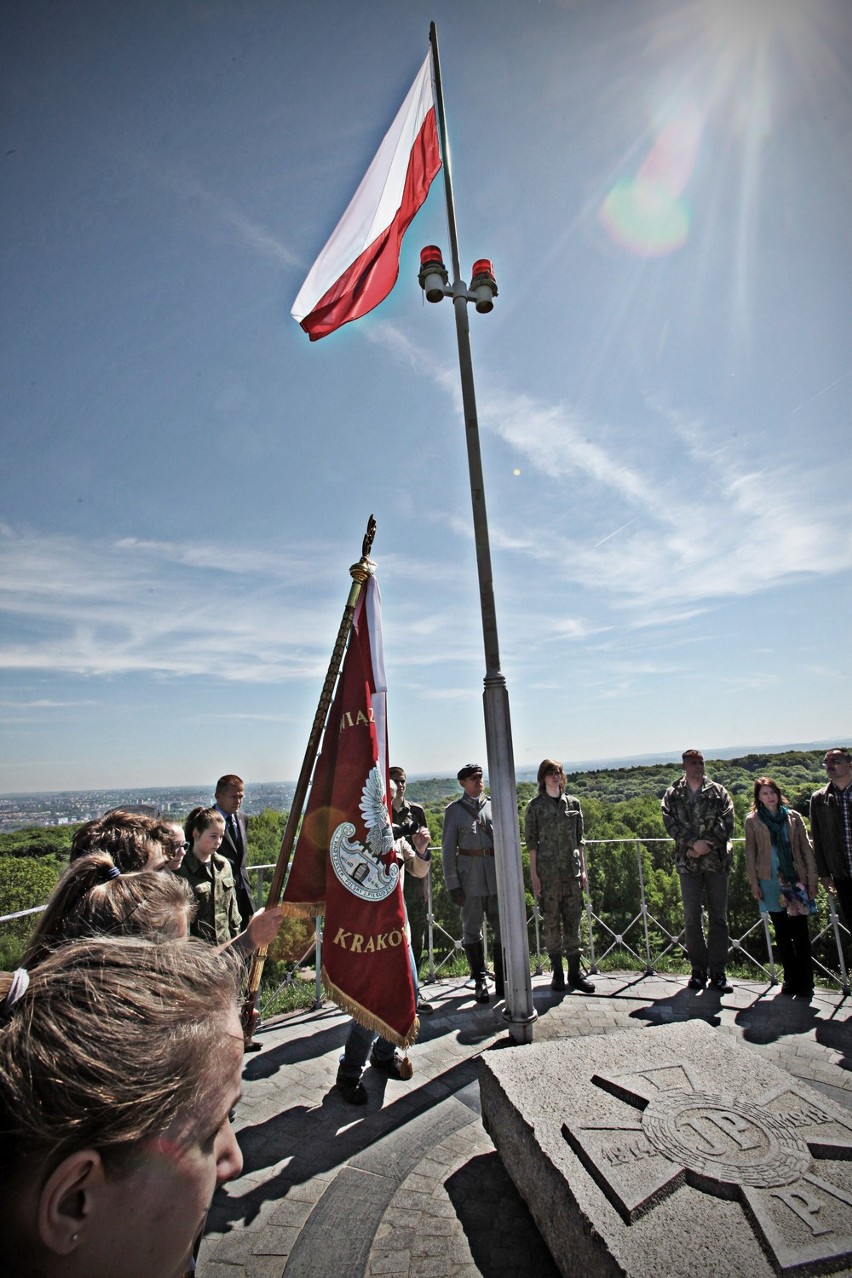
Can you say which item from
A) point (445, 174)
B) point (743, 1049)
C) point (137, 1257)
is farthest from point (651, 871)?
point (137, 1257)

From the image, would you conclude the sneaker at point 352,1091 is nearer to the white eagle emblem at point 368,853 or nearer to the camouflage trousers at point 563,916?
the white eagle emblem at point 368,853

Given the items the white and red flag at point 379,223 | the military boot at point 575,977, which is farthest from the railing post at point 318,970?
the white and red flag at point 379,223

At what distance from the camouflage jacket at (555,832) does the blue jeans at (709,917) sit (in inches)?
41.5

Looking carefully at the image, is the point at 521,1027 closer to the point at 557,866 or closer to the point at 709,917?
the point at 557,866

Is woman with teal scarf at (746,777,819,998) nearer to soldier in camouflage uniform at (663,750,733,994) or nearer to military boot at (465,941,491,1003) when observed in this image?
soldier in camouflage uniform at (663,750,733,994)

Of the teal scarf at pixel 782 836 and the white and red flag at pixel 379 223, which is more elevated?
the white and red flag at pixel 379 223

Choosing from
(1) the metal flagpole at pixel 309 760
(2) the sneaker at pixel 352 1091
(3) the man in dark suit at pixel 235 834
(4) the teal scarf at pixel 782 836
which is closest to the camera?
(1) the metal flagpole at pixel 309 760

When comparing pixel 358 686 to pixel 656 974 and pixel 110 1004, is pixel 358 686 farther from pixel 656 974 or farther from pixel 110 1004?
pixel 656 974

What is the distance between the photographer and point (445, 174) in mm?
4852

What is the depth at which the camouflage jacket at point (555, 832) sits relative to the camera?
602cm

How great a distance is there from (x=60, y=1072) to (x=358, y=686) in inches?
129

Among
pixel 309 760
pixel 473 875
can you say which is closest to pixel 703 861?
pixel 473 875

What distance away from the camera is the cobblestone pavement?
2682 mm

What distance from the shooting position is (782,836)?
5.75 metres
